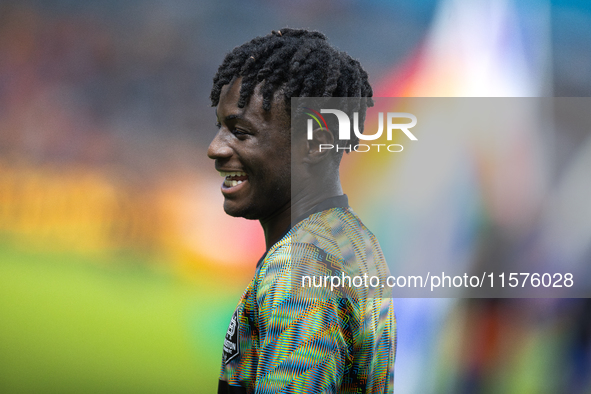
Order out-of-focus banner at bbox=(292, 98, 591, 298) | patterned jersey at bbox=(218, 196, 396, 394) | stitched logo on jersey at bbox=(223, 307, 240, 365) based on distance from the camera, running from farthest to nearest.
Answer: out-of-focus banner at bbox=(292, 98, 591, 298), stitched logo on jersey at bbox=(223, 307, 240, 365), patterned jersey at bbox=(218, 196, 396, 394)

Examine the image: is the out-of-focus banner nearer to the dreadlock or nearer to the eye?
the dreadlock

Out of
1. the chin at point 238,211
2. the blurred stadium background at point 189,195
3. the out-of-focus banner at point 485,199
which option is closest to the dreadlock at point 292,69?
the chin at point 238,211

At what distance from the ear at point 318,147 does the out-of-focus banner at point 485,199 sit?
1463 mm

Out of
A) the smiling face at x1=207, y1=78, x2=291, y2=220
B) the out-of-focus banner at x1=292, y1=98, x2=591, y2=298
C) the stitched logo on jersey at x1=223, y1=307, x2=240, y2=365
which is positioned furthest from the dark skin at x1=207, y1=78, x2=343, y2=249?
the out-of-focus banner at x1=292, y1=98, x2=591, y2=298

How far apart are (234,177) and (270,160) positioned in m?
0.13

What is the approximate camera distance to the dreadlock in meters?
1.47

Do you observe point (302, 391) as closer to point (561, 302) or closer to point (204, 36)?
point (561, 302)

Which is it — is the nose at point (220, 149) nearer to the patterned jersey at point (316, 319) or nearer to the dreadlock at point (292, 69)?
the dreadlock at point (292, 69)

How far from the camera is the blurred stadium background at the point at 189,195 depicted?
2945mm

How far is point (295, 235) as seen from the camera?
128 centimetres

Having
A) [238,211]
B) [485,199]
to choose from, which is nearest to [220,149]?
[238,211]

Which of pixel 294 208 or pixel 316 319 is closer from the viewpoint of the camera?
pixel 316 319

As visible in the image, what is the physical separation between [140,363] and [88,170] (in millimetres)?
1119

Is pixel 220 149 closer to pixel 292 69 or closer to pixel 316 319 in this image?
pixel 292 69
